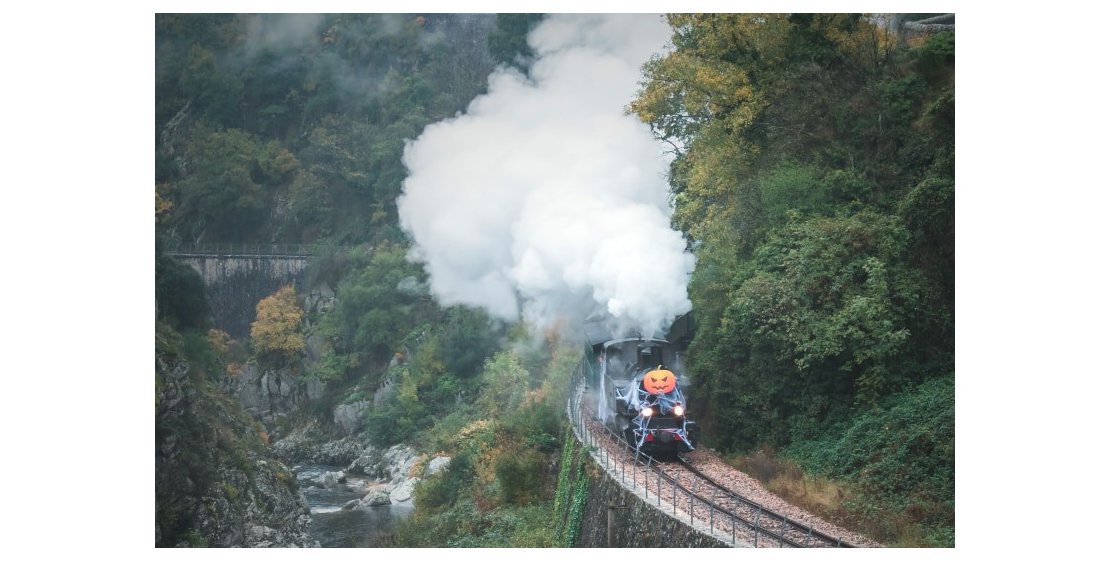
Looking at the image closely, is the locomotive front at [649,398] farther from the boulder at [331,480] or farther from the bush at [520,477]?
the boulder at [331,480]

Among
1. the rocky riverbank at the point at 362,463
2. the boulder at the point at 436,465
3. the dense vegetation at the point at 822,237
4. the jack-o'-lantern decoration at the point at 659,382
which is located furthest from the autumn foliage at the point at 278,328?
the jack-o'-lantern decoration at the point at 659,382

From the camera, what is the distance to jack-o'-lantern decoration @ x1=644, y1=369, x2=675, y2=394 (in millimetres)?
13883

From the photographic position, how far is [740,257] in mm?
15750

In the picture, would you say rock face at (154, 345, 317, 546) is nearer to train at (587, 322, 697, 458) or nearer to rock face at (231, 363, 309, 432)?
train at (587, 322, 697, 458)

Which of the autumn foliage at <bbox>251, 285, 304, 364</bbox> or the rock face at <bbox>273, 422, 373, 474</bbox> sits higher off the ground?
the autumn foliage at <bbox>251, 285, 304, 364</bbox>

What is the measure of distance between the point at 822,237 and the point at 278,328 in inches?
637

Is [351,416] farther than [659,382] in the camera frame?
Yes

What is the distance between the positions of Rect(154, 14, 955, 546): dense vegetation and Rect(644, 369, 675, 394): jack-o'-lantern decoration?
4.50 ft

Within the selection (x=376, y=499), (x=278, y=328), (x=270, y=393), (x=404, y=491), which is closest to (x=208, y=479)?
(x=376, y=499)

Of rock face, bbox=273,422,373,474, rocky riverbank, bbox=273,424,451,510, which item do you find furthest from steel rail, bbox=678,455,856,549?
rock face, bbox=273,422,373,474

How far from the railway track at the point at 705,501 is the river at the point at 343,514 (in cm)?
529

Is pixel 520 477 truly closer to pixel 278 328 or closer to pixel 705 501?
pixel 705 501

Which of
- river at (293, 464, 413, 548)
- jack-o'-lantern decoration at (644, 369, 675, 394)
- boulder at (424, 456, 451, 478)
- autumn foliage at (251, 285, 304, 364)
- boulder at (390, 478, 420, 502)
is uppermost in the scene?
autumn foliage at (251, 285, 304, 364)

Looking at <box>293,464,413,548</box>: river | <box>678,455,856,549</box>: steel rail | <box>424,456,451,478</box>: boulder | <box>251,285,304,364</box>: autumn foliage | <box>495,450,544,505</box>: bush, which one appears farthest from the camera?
<box>251,285,304,364</box>: autumn foliage
